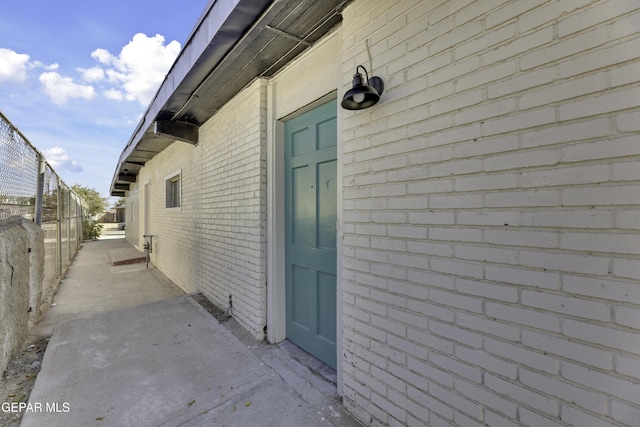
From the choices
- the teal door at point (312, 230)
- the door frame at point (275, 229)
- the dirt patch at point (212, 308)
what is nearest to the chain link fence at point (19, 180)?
the dirt patch at point (212, 308)

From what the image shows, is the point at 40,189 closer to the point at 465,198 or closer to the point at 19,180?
the point at 19,180

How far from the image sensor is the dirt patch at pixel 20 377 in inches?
80.3

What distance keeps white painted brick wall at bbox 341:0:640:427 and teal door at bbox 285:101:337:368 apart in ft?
2.17

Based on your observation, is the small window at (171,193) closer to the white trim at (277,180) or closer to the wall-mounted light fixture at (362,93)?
the white trim at (277,180)

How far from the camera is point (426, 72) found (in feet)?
5.24

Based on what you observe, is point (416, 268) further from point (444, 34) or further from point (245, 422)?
point (245, 422)

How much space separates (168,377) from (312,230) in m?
1.82

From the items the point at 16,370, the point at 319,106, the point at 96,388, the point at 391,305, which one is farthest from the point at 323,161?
the point at 16,370

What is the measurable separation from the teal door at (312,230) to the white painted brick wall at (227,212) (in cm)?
35

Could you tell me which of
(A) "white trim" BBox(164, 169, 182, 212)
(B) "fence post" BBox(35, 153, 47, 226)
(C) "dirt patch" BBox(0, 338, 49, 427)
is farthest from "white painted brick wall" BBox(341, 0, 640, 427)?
(A) "white trim" BBox(164, 169, 182, 212)

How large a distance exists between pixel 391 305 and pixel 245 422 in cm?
133

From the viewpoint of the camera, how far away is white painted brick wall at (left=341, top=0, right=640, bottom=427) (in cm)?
→ 102

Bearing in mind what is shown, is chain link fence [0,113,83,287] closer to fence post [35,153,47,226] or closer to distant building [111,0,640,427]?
fence post [35,153,47,226]

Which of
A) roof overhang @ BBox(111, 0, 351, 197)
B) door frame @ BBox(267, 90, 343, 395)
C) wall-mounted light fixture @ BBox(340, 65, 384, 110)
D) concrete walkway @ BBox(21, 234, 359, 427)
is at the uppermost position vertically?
roof overhang @ BBox(111, 0, 351, 197)
